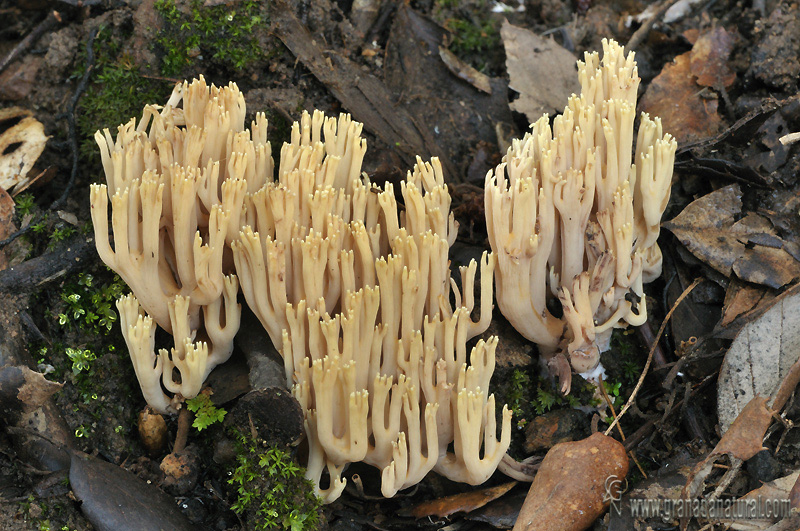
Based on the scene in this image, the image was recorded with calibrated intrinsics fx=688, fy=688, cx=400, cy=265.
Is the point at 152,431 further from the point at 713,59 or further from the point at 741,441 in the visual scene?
the point at 713,59

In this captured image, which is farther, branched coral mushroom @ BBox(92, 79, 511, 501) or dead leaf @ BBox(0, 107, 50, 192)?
dead leaf @ BBox(0, 107, 50, 192)

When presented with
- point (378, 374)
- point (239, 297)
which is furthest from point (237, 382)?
point (378, 374)

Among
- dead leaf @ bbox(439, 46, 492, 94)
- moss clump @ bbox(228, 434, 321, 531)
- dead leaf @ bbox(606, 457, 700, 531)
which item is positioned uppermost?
dead leaf @ bbox(439, 46, 492, 94)

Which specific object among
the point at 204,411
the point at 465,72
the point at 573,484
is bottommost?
the point at 204,411

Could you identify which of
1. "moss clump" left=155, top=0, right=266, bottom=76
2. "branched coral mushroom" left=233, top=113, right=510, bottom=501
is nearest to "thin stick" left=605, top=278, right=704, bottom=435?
"branched coral mushroom" left=233, top=113, right=510, bottom=501

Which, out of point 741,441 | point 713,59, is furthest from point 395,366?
point 713,59

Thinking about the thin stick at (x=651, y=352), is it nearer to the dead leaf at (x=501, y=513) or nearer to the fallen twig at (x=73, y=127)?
the dead leaf at (x=501, y=513)

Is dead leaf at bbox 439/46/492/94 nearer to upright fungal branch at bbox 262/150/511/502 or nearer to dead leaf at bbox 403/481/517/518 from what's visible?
upright fungal branch at bbox 262/150/511/502
